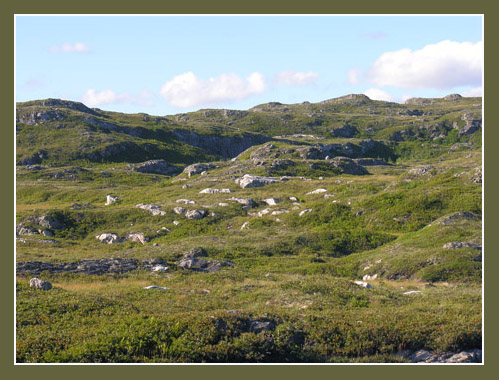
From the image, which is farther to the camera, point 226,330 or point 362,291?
point 362,291

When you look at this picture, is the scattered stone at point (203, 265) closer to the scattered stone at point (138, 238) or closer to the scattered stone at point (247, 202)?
the scattered stone at point (138, 238)

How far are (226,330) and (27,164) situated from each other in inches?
5753

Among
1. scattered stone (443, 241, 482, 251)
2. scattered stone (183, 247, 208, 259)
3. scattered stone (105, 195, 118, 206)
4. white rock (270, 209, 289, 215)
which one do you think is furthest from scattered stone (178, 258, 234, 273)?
scattered stone (105, 195, 118, 206)

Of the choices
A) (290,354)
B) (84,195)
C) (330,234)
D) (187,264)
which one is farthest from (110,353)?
(84,195)

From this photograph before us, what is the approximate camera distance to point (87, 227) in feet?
213

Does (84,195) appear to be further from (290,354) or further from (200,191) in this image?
(290,354)

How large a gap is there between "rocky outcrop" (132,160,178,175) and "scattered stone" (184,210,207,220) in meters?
79.4

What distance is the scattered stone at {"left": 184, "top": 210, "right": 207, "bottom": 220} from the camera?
209 feet

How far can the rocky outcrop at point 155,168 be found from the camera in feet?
463

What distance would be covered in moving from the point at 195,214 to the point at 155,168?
83852 mm

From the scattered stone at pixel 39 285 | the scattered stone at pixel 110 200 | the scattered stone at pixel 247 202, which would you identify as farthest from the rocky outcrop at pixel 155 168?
the scattered stone at pixel 39 285

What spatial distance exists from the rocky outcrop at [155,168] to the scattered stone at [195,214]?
79431mm

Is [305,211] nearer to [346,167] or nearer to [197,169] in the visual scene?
[346,167]

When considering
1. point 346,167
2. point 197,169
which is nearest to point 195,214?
point 197,169
